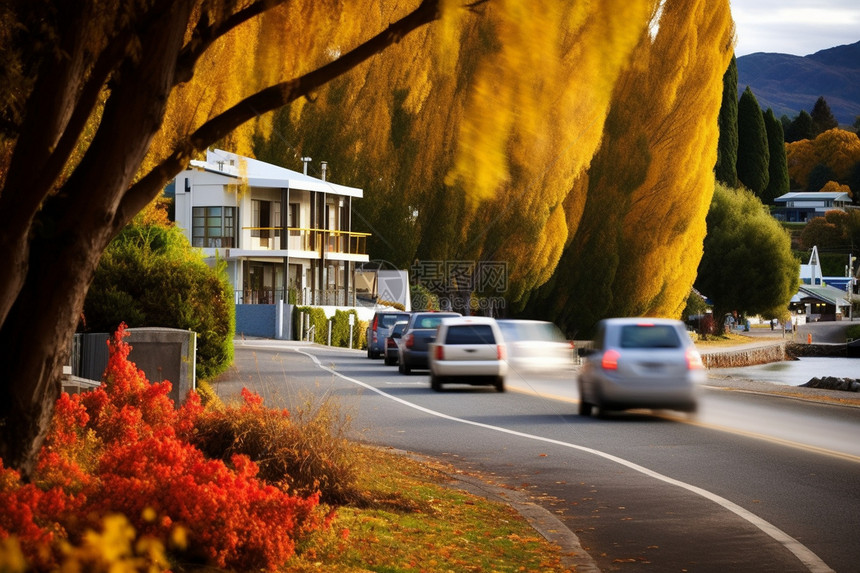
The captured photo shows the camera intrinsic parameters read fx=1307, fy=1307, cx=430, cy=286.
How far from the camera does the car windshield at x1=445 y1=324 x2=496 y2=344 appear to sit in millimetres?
28984

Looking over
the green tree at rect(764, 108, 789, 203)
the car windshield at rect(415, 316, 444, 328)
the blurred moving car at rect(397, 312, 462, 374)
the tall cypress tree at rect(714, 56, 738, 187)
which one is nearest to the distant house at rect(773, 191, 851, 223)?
the green tree at rect(764, 108, 789, 203)

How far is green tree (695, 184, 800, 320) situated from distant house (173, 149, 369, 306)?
2848cm

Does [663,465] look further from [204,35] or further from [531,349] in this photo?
[531,349]

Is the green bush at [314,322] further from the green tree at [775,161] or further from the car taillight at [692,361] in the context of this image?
the green tree at [775,161]

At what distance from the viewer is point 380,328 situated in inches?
1822

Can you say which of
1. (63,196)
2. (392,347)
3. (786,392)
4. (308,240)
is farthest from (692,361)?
(308,240)

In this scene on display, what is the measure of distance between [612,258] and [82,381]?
4010 centimetres

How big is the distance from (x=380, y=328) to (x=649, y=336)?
83.6 feet

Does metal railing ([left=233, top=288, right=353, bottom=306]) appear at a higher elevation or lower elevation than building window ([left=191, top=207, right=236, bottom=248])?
lower

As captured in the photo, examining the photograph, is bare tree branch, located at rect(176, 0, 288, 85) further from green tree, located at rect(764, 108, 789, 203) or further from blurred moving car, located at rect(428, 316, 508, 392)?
green tree, located at rect(764, 108, 789, 203)

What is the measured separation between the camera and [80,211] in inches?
326

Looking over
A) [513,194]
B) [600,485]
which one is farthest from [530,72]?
[513,194]

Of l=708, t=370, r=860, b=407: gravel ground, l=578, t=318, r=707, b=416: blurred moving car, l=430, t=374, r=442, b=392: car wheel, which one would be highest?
l=578, t=318, r=707, b=416: blurred moving car

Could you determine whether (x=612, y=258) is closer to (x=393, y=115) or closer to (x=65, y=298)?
(x=393, y=115)
